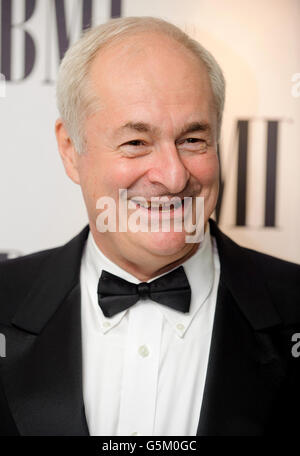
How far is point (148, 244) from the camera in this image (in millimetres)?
1540

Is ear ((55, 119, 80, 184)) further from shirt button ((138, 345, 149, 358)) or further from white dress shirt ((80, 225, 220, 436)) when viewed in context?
shirt button ((138, 345, 149, 358))

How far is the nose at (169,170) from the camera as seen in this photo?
4.85 feet

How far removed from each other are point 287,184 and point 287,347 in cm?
76

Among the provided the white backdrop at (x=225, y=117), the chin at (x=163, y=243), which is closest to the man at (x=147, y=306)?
the chin at (x=163, y=243)

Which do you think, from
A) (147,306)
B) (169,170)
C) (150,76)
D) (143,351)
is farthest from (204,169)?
(143,351)

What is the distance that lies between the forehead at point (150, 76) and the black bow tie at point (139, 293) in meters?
0.44

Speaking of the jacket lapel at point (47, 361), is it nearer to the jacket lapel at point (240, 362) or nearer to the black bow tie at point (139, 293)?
the black bow tie at point (139, 293)

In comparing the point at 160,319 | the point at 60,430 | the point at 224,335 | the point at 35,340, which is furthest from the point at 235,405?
the point at 35,340

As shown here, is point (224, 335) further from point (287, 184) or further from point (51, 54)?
point (51, 54)

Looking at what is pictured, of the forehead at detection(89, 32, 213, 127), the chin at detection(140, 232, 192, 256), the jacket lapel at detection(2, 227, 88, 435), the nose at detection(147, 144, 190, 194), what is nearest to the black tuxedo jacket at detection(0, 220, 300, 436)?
the jacket lapel at detection(2, 227, 88, 435)

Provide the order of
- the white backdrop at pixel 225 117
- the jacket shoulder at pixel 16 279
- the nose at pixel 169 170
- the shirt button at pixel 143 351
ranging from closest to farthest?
the nose at pixel 169 170, the shirt button at pixel 143 351, the jacket shoulder at pixel 16 279, the white backdrop at pixel 225 117

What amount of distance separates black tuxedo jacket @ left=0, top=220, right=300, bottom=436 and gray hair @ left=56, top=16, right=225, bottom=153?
1.33ft

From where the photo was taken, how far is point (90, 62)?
5.28ft

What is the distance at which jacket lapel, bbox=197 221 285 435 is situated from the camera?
1515 millimetres
